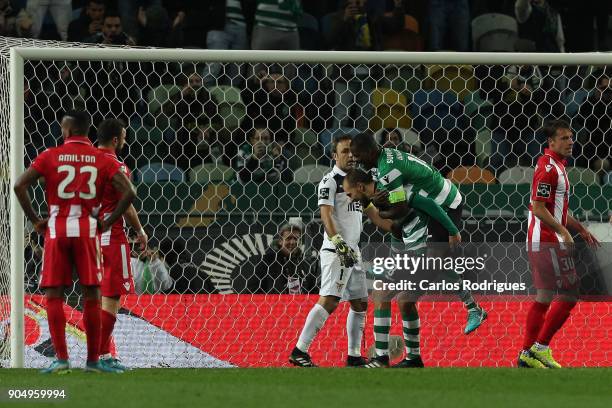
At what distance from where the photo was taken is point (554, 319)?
8430 mm

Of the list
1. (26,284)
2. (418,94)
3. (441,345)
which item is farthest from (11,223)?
(418,94)

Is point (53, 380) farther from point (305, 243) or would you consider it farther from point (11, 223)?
point (305, 243)

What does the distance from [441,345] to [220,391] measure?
9.68 ft

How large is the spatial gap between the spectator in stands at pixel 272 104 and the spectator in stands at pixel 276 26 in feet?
7.29

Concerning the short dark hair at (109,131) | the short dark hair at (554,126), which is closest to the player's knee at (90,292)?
the short dark hair at (109,131)

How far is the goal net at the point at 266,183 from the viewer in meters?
9.13

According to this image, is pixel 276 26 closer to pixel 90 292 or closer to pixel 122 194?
pixel 122 194

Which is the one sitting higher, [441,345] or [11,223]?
[11,223]

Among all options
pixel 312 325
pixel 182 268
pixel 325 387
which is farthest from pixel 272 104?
pixel 325 387

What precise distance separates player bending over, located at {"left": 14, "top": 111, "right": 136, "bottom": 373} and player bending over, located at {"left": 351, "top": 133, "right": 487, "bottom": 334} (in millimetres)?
1780

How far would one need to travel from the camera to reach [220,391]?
6660 mm

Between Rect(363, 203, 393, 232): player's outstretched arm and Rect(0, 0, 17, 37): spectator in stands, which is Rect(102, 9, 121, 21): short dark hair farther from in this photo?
Rect(363, 203, 393, 232): player's outstretched arm

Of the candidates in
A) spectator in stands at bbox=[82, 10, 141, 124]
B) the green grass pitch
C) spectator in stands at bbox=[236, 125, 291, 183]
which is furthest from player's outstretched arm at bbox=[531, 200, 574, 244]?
spectator in stands at bbox=[82, 10, 141, 124]

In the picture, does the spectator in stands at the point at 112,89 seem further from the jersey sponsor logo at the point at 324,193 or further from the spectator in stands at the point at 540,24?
the spectator in stands at the point at 540,24
